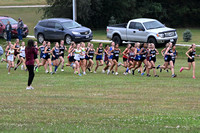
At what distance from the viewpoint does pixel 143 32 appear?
3372 centimetres

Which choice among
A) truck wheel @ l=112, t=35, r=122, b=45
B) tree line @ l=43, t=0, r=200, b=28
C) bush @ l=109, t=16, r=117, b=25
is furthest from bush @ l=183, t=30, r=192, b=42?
tree line @ l=43, t=0, r=200, b=28

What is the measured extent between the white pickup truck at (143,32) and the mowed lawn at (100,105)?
13.0 metres

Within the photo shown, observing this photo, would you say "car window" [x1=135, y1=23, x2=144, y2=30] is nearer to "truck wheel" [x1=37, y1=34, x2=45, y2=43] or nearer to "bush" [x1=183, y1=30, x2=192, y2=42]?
"bush" [x1=183, y1=30, x2=192, y2=42]

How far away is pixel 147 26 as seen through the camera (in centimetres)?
3406

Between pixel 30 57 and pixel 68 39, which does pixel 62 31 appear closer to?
pixel 68 39

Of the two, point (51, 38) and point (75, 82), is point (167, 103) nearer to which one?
point (75, 82)

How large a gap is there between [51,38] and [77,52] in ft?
47.9

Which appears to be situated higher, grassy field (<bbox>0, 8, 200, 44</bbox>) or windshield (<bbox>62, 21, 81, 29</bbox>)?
windshield (<bbox>62, 21, 81, 29</bbox>)

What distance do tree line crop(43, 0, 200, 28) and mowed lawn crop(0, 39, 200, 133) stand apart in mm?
27839

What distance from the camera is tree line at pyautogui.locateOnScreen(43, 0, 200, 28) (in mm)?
47438

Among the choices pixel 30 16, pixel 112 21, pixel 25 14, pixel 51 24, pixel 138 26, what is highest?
pixel 138 26

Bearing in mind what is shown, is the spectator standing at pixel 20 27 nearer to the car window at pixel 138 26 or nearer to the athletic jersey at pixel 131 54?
the car window at pixel 138 26

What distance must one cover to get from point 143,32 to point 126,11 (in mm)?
16225

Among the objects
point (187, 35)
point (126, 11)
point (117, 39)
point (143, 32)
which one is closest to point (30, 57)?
point (143, 32)
